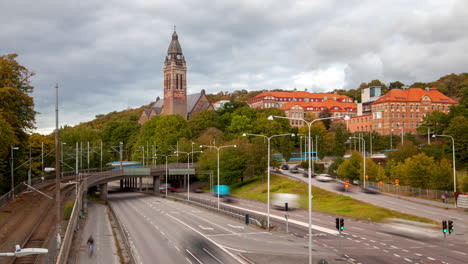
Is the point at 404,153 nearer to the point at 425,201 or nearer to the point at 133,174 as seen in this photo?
the point at 425,201

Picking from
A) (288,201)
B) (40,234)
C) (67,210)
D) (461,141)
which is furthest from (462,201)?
(67,210)

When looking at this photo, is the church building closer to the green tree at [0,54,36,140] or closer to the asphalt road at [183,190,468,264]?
the green tree at [0,54,36,140]

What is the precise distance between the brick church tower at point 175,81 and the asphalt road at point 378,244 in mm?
121720

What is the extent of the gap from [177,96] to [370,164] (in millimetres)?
104505

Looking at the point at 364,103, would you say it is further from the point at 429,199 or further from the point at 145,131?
the point at 429,199

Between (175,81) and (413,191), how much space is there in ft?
390

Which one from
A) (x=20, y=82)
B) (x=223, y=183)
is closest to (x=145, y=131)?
(x=223, y=183)

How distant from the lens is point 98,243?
1635 inches

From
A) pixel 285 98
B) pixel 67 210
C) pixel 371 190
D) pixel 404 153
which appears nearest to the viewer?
pixel 67 210

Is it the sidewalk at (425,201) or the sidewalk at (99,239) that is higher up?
the sidewalk at (425,201)

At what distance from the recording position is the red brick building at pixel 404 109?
5123 inches

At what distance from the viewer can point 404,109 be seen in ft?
431

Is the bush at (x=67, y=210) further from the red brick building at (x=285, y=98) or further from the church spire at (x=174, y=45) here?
A: the red brick building at (x=285, y=98)

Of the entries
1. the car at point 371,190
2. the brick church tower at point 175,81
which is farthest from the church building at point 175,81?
the car at point 371,190
